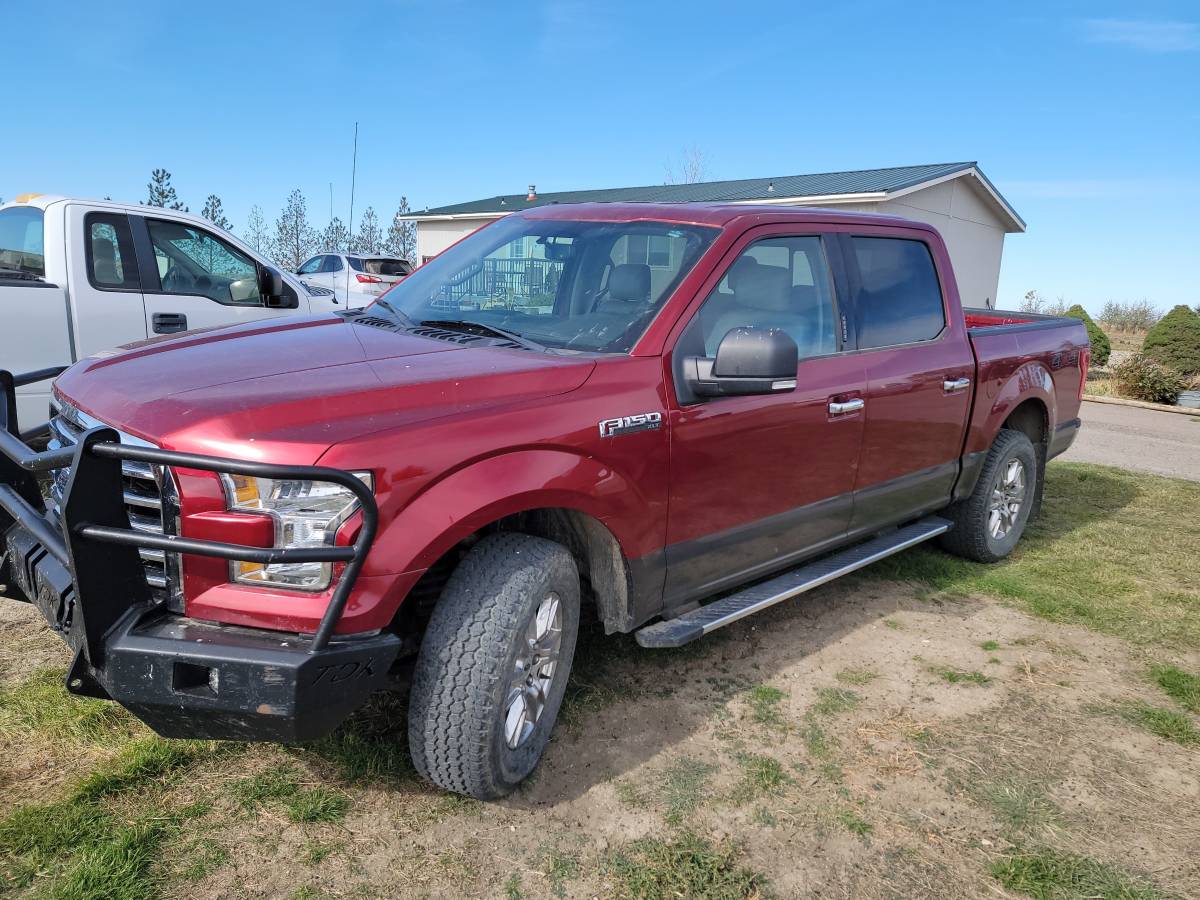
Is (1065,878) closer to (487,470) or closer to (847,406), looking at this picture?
(847,406)

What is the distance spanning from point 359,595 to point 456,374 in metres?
0.75

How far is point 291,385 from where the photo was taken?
2477 millimetres

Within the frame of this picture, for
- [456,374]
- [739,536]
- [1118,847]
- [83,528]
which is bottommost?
[1118,847]

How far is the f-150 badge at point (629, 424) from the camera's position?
113 inches

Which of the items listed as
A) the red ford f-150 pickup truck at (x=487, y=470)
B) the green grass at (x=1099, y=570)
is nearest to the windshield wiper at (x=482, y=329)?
the red ford f-150 pickup truck at (x=487, y=470)

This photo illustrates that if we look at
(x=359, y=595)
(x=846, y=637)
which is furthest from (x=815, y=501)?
(x=359, y=595)

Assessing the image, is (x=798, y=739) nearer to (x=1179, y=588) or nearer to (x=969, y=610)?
(x=969, y=610)

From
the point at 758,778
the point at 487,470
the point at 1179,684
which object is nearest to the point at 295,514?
the point at 487,470

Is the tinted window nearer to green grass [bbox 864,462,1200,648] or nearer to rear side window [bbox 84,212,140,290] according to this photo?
green grass [bbox 864,462,1200,648]

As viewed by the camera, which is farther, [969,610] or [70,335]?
[70,335]

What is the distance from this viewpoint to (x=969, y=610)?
470 centimetres

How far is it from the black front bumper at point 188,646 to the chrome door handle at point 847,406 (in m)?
2.22

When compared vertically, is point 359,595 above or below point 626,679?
above

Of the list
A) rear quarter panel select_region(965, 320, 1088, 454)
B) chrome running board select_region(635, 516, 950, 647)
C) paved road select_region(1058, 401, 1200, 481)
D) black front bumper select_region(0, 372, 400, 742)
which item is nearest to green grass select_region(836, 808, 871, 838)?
chrome running board select_region(635, 516, 950, 647)
